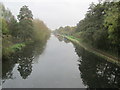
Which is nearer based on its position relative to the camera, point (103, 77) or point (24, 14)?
point (103, 77)

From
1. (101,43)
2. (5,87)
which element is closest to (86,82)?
(5,87)

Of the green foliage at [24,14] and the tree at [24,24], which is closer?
the tree at [24,24]

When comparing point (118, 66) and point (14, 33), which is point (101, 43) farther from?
point (14, 33)

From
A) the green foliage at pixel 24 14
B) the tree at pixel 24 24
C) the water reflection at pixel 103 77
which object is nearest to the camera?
the water reflection at pixel 103 77

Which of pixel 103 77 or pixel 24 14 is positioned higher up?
pixel 24 14

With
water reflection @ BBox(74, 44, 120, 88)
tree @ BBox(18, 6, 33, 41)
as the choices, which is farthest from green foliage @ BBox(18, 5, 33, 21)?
water reflection @ BBox(74, 44, 120, 88)

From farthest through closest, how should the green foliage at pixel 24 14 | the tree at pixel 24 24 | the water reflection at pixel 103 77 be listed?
the green foliage at pixel 24 14, the tree at pixel 24 24, the water reflection at pixel 103 77

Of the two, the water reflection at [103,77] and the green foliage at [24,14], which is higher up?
the green foliage at [24,14]

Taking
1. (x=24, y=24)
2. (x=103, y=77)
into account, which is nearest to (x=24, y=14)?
(x=24, y=24)

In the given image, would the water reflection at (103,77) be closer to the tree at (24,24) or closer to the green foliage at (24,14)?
the tree at (24,24)

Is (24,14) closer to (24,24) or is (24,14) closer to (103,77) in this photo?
(24,24)

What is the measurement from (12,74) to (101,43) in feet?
58.4

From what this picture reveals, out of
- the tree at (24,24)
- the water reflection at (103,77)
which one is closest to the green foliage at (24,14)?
the tree at (24,24)

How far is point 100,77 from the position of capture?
15711mm
